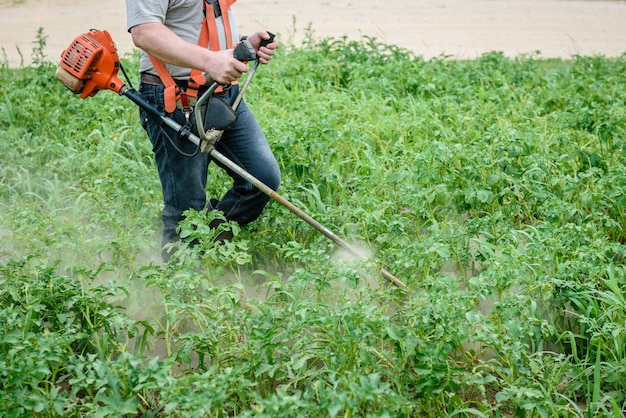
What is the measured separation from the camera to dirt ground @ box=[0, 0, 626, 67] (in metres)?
9.22

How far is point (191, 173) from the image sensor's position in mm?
4113

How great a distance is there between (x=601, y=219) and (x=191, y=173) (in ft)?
6.70

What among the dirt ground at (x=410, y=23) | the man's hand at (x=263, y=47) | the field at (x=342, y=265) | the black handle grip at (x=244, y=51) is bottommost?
the dirt ground at (x=410, y=23)

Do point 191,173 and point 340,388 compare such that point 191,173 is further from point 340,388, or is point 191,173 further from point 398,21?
point 398,21

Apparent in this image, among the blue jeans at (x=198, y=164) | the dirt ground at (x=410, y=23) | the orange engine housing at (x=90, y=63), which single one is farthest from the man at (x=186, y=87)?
the dirt ground at (x=410, y=23)

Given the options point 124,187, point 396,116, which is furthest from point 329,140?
point 124,187

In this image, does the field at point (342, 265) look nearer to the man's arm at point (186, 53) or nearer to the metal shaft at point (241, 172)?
the metal shaft at point (241, 172)

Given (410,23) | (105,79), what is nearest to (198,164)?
(105,79)

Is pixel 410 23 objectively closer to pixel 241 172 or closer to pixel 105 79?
pixel 241 172

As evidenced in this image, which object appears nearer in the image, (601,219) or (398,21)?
(601,219)

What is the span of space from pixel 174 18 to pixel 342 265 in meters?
1.34

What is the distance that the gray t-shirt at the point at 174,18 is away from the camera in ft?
12.0

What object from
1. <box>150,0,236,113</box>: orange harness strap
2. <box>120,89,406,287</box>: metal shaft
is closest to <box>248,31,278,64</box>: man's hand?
<box>150,0,236,113</box>: orange harness strap

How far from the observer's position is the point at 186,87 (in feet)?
13.2
